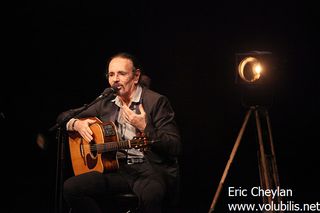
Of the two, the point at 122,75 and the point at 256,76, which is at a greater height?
the point at 256,76

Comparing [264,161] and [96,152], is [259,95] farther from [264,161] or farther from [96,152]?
[96,152]

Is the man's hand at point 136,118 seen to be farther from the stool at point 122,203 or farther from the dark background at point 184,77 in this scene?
the dark background at point 184,77

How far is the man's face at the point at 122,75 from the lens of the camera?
3.21 metres

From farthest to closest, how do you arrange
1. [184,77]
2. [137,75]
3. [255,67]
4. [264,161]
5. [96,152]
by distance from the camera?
[184,77]
[255,67]
[264,161]
[137,75]
[96,152]

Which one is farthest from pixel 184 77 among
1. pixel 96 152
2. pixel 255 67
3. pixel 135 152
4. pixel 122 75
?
pixel 96 152

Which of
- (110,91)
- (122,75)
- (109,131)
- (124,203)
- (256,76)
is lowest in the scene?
(124,203)

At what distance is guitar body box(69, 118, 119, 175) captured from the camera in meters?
3.06

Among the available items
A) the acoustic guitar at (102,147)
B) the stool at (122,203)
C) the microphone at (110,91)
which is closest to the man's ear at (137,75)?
the microphone at (110,91)

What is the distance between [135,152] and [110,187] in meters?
0.32

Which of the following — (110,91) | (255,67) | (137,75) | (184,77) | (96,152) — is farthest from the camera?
(184,77)

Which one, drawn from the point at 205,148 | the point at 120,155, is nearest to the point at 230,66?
the point at 205,148

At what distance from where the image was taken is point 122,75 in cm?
321

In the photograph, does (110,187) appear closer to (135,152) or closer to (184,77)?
(135,152)

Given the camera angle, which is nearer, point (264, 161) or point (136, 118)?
point (136, 118)
